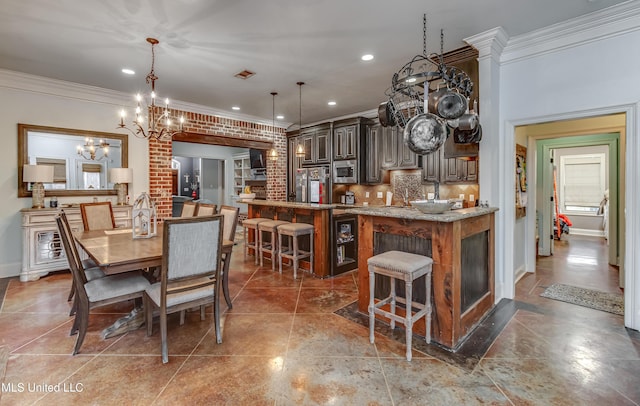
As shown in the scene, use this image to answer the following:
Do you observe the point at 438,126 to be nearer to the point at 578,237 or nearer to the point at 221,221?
the point at 221,221

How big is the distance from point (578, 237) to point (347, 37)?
789 cm

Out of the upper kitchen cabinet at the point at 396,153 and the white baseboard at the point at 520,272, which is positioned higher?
the upper kitchen cabinet at the point at 396,153

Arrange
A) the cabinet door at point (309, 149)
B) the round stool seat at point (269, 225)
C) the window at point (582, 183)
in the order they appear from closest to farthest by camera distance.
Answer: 1. the round stool seat at point (269, 225)
2. the cabinet door at point (309, 149)
3. the window at point (582, 183)

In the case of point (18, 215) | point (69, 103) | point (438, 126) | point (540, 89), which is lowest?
point (18, 215)

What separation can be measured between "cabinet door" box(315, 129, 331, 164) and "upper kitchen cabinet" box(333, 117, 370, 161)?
0.48 ft

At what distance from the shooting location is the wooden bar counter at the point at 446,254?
2307mm

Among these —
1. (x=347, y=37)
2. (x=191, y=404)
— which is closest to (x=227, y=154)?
(x=347, y=37)

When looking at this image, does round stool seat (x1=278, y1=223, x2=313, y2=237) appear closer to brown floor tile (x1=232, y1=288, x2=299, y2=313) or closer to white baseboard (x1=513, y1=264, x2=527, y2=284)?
brown floor tile (x1=232, y1=288, x2=299, y2=313)

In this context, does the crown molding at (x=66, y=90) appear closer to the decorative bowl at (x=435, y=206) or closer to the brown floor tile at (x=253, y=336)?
the brown floor tile at (x=253, y=336)

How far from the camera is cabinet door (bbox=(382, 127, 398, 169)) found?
540cm

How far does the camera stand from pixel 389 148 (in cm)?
551

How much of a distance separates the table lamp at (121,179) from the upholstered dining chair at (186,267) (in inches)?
115

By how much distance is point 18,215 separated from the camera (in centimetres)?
413

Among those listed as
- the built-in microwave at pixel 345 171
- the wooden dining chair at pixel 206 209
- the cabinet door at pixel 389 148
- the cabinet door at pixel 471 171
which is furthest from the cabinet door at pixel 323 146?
the wooden dining chair at pixel 206 209
